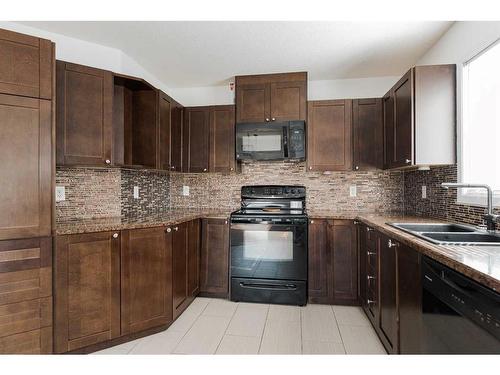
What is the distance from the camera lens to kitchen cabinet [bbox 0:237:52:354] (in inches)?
62.2

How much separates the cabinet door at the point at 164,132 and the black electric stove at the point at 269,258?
908mm

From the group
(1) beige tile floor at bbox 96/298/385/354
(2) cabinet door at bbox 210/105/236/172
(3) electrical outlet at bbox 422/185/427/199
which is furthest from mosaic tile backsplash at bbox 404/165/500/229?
(2) cabinet door at bbox 210/105/236/172

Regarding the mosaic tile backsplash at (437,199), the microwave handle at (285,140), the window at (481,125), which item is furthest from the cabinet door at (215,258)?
the window at (481,125)

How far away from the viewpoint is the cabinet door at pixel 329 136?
291cm

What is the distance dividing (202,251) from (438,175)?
240 centimetres

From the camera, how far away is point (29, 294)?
1646mm

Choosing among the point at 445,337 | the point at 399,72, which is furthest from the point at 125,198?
the point at 399,72

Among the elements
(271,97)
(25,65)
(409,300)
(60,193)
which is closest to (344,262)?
(409,300)

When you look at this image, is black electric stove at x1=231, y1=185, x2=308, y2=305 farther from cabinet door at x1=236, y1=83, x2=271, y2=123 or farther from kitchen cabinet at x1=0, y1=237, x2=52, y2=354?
kitchen cabinet at x1=0, y1=237, x2=52, y2=354

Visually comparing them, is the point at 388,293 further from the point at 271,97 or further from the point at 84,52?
the point at 84,52

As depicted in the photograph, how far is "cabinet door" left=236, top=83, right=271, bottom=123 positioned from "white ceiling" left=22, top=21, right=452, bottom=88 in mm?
192

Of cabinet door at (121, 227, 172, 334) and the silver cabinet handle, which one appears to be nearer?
the silver cabinet handle

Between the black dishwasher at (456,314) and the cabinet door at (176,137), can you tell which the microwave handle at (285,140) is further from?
the black dishwasher at (456,314)

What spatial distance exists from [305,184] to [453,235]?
5.73 feet
